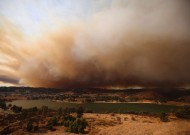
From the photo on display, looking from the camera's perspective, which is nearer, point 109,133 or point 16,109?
point 109,133

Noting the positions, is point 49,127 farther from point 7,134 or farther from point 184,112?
point 184,112

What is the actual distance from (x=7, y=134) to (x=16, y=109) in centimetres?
4981

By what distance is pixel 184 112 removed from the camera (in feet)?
248

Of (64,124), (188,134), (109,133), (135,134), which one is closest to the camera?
(188,134)

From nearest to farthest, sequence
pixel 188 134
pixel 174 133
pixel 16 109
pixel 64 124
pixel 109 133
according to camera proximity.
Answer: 1. pixel 188 134
2. pixel 174 133
3. pixel 109 133
4. pixel 64 124
5. pixel 16 109

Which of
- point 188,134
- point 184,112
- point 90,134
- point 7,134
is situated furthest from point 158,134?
point 184,112

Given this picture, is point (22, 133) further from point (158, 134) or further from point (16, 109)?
point (16, 109)

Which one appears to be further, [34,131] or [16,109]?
[16,109]


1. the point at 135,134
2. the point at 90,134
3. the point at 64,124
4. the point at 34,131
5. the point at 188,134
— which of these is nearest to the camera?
the point at 188,134

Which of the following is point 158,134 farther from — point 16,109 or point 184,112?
point 16,109

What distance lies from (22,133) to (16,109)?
5053 centimetres

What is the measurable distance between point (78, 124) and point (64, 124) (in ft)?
22.2

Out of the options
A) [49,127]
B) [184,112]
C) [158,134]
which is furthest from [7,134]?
[184,112]

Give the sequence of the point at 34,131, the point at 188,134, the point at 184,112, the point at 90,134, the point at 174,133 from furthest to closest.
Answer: the point at 184,112, the point at 34,131, the point at 90,134, the point at 174,133, the point at 188,134
